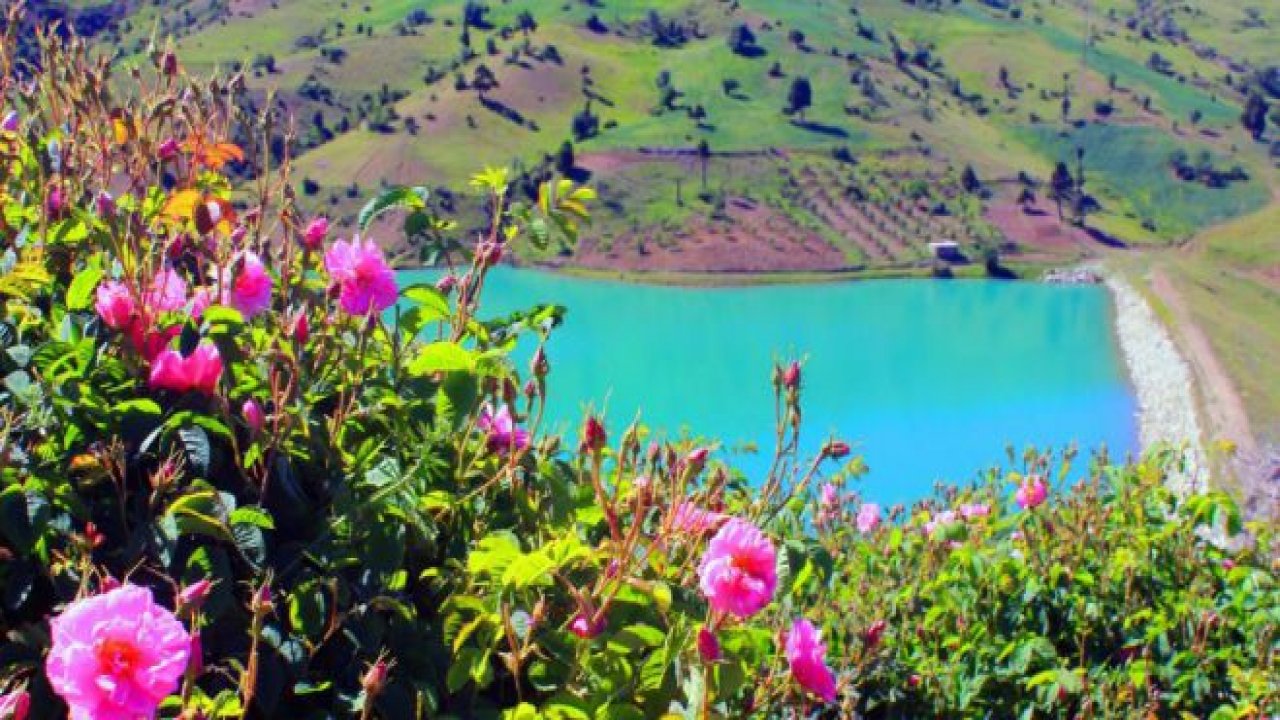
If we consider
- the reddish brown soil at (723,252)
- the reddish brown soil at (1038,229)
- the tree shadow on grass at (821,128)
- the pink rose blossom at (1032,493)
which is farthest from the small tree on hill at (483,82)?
the pink rose blossom at (1032,493)

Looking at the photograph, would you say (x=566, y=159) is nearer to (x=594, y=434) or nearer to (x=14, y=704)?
(x=594, y=434)

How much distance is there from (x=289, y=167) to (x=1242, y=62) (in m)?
118

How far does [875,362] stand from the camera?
128 feet

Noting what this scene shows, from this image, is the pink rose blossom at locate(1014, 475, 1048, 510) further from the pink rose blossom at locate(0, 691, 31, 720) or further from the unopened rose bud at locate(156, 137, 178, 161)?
the pink rose blossom at locate(0, 691, 31, 720)

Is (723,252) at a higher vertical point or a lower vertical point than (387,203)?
lower

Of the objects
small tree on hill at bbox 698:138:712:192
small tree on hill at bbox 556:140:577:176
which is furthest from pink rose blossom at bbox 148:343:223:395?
small tree on hill at bbox 556:140:577:176

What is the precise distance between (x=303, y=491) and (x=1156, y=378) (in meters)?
36.9

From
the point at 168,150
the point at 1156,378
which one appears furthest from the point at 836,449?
the point at 1156,378

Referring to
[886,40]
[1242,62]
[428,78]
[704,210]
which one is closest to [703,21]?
[886,40]

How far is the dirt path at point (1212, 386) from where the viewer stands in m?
27.5

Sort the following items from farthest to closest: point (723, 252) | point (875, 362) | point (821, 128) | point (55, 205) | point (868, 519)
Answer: point (821, 128) → point (723, 252) → point (875, 362) → point (868, 519) → point (55, 205)

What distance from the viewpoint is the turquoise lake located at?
28.9 metres

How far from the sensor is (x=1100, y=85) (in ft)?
289

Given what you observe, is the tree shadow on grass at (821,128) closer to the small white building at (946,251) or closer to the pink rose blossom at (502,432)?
the small white building at (946,251)
